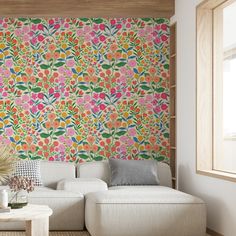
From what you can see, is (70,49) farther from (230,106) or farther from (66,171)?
(230,106)

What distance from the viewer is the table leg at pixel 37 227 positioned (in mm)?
4672

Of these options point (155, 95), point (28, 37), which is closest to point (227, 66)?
point (155, 95)

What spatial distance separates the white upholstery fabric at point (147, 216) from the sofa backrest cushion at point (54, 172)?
1.59 m

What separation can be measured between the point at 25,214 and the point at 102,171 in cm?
253

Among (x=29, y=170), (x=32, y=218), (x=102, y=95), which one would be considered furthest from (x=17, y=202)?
(x=102, y=95)

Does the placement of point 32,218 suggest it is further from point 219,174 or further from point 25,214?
point 219,174

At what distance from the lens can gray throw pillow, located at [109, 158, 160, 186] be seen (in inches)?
270

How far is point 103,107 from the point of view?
7477mm

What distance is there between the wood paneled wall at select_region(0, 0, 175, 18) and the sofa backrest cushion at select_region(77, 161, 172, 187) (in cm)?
188

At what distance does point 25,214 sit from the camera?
181 inches

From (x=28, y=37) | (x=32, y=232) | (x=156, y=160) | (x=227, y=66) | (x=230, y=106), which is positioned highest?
(x=28, y=37)

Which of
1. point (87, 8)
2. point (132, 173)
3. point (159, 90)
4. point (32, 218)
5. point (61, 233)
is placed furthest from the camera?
point (159, 90)

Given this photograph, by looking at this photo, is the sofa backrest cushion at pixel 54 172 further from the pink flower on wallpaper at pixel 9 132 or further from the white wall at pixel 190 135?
the white wall at pixel 190 135

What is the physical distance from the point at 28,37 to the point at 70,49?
55 centimetres
